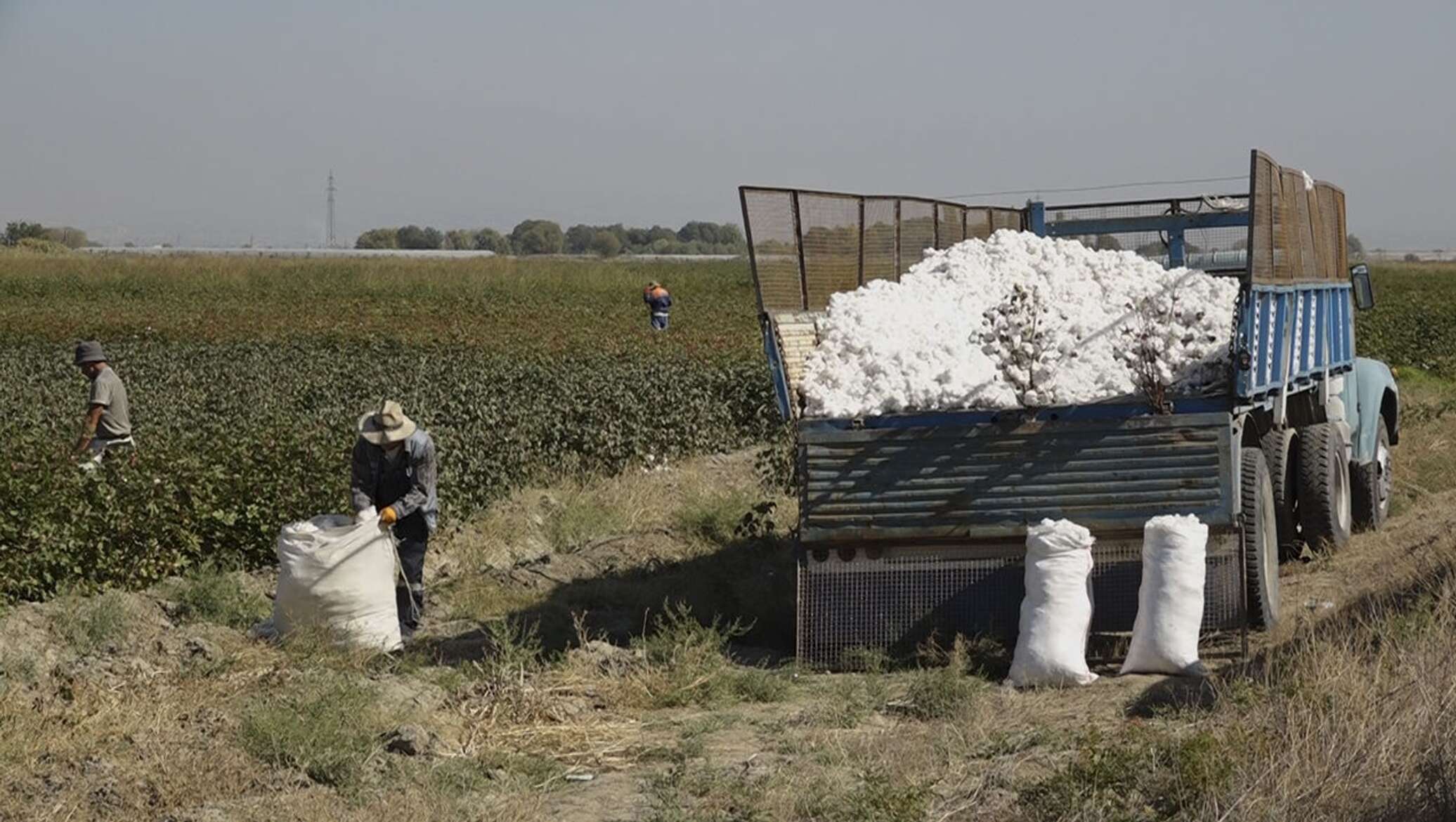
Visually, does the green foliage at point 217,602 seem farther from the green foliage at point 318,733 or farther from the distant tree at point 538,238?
the distant tree at point 538,238

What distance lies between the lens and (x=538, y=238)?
151000 millimetres

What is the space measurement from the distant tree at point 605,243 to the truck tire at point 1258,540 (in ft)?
426

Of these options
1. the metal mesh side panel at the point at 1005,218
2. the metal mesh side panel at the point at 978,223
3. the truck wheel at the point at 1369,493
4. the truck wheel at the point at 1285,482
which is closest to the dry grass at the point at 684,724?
the truck wheel at the point at 1285,482

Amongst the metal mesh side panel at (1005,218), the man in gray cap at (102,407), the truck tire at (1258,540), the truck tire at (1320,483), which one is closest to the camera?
the truck tire at (1258,540)

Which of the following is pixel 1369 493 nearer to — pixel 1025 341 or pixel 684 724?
pixel 1025 341

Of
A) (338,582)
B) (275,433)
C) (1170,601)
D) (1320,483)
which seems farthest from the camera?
(275,433)

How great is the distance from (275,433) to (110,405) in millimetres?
1535

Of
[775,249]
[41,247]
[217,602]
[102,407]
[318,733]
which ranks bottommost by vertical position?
[217,602]

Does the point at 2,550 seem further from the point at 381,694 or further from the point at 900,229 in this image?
the point at 900,229

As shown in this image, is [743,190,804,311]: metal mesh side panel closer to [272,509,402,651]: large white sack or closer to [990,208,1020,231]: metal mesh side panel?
[272,509,402,651]: large white sack

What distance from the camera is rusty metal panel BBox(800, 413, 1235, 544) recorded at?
353 inches

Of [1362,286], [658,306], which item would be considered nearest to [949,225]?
[1362,286]

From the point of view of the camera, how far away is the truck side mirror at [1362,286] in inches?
559

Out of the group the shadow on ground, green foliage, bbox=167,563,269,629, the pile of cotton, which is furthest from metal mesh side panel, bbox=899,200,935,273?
green foliage, bbox=167,563,269,629
